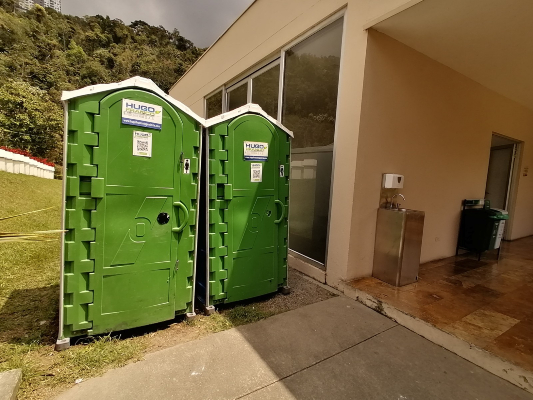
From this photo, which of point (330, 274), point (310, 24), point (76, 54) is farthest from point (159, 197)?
point (76, 54)

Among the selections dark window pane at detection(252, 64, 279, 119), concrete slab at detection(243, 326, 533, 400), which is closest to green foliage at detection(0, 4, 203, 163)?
dark window pane at detection(252, 64, 279, 119)

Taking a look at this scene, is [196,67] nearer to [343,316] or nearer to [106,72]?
[343,316]

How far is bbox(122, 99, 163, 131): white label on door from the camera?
192 centimetres

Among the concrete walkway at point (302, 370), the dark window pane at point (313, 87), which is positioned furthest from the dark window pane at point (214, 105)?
the concrete walkway at point (302, 370)

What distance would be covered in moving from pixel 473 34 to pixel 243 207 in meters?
3.31

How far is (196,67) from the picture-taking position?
817cm

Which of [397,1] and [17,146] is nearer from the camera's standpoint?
[397,1]

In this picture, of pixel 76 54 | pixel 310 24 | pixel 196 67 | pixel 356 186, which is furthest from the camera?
Result: pixel 76 54

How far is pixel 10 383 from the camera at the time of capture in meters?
1.46

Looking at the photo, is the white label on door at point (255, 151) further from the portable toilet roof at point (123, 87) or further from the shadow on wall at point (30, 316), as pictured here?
the shadow on wall at point (30, 316)

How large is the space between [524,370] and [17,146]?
82.6 feet

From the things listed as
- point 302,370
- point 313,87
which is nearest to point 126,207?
point 302,370

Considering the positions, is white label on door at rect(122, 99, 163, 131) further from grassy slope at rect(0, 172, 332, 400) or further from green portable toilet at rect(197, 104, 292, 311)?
grassy slope at rect(0, 172, 332, 400)

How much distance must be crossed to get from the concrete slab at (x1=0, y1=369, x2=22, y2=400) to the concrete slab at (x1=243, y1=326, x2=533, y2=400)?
4.31ft
